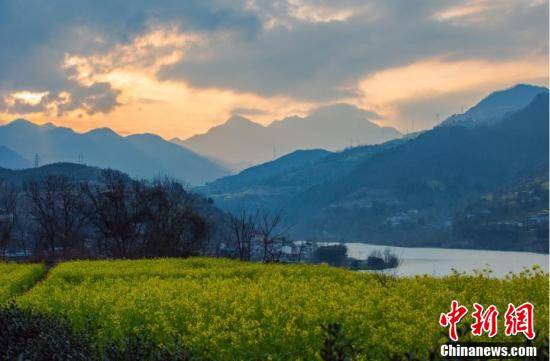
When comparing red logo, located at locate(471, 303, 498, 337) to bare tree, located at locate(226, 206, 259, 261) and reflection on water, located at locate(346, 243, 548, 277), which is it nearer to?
bare tree, located at locate(226, 206, 259, 261)

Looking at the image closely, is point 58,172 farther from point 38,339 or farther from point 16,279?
point 38,339

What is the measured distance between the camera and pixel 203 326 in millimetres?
9703

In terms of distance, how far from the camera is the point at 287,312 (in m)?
10.1

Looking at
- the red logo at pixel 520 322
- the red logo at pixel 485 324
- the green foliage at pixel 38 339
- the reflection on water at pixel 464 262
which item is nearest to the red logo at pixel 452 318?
the red logo at pixel 485 324

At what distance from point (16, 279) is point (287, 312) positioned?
15.9 m

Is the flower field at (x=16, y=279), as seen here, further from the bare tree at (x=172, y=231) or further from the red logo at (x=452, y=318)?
the red logo at (x=452, y=318)

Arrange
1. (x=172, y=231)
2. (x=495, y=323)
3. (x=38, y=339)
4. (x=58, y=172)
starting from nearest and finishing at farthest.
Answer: (x=495, y=323)
(x=38, y=339)
(x=172, y=231)
(x=58, y=172)

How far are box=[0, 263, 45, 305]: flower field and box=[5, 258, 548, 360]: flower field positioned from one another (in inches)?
157

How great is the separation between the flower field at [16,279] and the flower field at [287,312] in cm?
399

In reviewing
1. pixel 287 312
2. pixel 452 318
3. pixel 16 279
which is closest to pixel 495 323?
pixel 452 318

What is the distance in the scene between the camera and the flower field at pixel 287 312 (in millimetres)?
8344

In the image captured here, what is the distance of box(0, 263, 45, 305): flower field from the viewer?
1890 centimetres

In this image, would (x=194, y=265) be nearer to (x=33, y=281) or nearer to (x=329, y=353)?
(x=33, y=281)

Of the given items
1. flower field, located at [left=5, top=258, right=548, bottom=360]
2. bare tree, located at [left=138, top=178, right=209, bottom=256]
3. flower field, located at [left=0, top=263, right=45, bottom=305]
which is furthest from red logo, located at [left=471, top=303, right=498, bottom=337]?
bare tree, located at [left=138, top=178, right=209, bottom=256]
